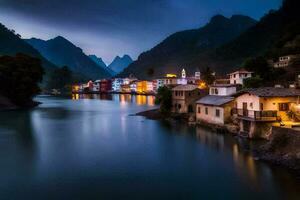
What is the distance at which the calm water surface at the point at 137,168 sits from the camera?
19438 millimetres

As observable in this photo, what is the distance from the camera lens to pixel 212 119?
42.6m

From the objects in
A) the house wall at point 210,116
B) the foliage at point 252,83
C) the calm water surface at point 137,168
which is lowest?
the calm water surface at point 137,168

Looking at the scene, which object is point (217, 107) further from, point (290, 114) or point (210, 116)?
point (290, 114)

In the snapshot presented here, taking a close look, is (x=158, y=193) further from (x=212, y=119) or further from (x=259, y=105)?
(x=212, y=119)

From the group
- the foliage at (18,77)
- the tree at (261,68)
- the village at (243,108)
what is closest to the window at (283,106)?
the village at (243,108)

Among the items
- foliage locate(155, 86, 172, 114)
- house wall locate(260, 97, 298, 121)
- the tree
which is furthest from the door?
the tree

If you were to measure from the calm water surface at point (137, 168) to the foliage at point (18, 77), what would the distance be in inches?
1657

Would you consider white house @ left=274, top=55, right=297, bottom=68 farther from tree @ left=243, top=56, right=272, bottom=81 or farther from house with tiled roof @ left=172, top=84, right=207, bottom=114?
house with tiled roof @ left=172, top=84, right=207, bottom=114

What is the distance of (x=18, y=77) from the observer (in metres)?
79.4

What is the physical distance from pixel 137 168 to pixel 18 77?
64570 mm

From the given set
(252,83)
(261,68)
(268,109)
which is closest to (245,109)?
(268,109)

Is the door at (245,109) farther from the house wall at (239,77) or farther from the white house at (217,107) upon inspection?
the house wall at (239,77)

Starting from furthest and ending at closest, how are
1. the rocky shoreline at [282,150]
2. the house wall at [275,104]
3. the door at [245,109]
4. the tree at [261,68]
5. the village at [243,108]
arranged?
the tree at [261,68] < the door at [245,109] < the house wall at [275,104] < the village at [243,108] < the rocky shoreline at [282,150]

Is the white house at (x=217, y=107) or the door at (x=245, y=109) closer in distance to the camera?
the door at (x=245, y=109)
